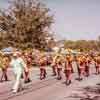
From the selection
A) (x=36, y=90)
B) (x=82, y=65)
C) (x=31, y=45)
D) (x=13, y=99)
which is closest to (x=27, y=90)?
(x=36, y=90)

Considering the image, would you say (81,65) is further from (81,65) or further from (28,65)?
(28,65)

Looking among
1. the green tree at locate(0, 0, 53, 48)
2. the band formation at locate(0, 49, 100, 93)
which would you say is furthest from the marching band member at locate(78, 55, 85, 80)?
the green tree at locate(0, 0, 53, 48)

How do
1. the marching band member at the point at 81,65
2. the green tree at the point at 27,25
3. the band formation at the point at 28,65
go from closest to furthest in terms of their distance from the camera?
1. the band formation at the point at 28,65
2. the marching band member at the point at 81,65
3. the green tree at the point at 27,25

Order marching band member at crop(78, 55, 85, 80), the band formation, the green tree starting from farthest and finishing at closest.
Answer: the green tree < marching band member at crop(78, 55, 85, 80) < the band formation

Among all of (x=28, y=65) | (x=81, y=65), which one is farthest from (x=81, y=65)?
(x=28, y=65)

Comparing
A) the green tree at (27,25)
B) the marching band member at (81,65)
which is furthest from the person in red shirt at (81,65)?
the green tree at (27,25)

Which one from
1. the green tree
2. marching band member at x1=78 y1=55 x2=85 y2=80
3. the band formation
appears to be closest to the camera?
the band formation

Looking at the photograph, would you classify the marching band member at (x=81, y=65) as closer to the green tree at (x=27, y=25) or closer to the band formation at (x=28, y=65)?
the band formation at (x=28, y=65)

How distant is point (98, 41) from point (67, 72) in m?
115

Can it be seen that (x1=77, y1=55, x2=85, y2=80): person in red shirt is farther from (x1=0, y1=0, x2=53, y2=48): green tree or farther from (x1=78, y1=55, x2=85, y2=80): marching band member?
(x1=0, y1=0, x2=53, y2=48): green tree

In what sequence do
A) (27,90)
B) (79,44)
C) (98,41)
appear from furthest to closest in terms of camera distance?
(79,44) → (98,41) → (27,90)

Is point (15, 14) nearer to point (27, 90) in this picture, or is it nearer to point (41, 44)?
point (41, 44)

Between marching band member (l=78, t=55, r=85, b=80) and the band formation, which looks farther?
marching band member (l=78, t=55, r=85, b=80)

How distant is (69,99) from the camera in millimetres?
17828
